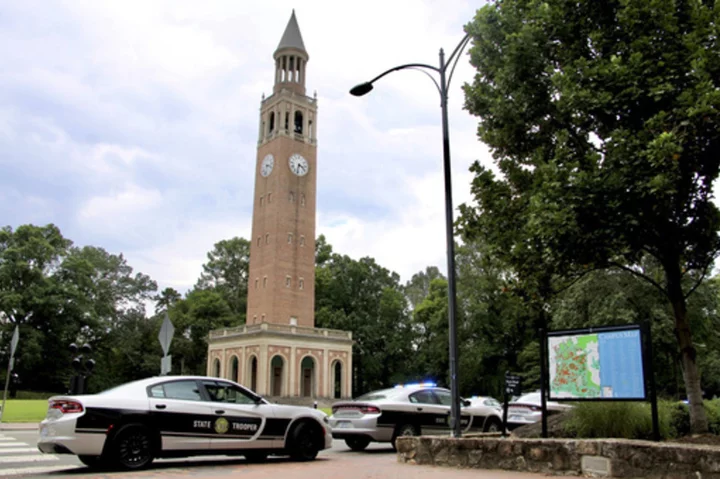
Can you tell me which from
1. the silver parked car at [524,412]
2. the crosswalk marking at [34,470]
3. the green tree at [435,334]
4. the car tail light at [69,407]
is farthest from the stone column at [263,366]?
the car tail light at [69,407]

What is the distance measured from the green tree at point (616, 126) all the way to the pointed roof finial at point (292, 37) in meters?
54.5

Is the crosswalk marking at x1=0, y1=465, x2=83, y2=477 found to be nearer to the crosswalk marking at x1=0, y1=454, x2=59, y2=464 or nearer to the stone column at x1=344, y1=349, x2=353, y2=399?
the crosswalk marking at x1=0, y1=454, x2=59, y2=464

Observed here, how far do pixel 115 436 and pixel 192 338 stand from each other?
60590mm

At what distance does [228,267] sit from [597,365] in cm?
7017

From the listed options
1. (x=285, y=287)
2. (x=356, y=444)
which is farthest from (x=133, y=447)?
(x=285, y=287)

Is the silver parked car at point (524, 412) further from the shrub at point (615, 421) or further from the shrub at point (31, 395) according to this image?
the shrub at point (31, 395)

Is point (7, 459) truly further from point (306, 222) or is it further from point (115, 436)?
point (306, 222)

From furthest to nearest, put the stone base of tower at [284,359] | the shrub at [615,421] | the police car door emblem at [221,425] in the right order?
the stone base of tower at [284,359] → the police car door emblem at [221,425] → the shrub at [615,421]

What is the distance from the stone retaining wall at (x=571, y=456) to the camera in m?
7.57

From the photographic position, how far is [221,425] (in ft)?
33.9

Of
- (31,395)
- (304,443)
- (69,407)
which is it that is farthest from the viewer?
(31,395)

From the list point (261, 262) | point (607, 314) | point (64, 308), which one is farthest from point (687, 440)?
point (64, 308)

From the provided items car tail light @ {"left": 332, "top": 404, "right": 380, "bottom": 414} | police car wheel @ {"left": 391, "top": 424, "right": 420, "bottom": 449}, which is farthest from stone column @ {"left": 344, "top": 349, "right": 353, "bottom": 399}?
car tail light @ {"left": 332, "top": 404, "right": 380, "bottom": 414}

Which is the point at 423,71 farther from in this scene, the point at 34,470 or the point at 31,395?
the point at 31,395
